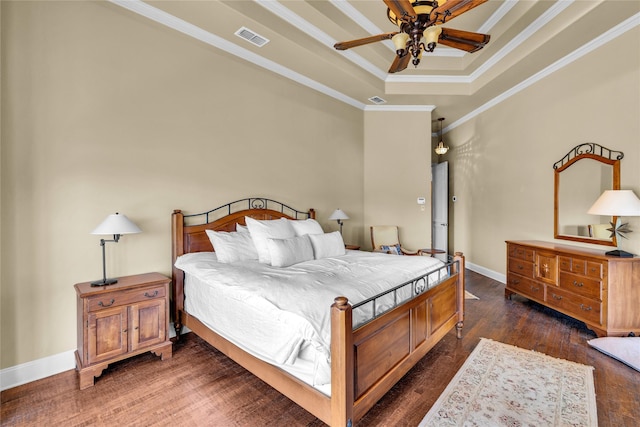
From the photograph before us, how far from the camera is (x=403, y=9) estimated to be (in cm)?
217

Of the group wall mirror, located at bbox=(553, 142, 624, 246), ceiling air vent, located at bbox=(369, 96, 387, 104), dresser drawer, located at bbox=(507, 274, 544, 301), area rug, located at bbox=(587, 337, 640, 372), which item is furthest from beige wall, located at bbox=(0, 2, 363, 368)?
wall mirror, located at bbox=(553, 142, 624, 246)

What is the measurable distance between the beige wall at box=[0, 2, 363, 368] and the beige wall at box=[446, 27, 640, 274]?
13.5 feet

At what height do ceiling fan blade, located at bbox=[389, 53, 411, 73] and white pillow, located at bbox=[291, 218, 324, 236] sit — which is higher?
ceiling fan blade, located at bbox=[389, 53, 411, 73]

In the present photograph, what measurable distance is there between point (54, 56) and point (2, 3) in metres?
0.43

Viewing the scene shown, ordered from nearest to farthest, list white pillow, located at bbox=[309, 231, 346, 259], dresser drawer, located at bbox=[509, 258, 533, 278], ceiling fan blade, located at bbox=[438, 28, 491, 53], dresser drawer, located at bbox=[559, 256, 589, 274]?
ceiling fan blade, located at bbox=[438, 28, 491, 53] < dresser drawer, located at bbox=[559, 256, 589, 274] < white pillow, located at bbox=[309, 231, 346, 259] < dresser drawer, located at bbox=[509, 258, 533, 278]

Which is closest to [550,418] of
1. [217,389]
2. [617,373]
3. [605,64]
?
[617,373]

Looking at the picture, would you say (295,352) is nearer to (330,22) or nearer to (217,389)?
(217,389)

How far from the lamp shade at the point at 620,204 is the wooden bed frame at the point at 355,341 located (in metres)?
1.62

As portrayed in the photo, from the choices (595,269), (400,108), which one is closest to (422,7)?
(595,269)

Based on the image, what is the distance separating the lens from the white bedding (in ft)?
5.54

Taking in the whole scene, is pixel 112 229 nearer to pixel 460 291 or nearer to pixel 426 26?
pixel 426 26

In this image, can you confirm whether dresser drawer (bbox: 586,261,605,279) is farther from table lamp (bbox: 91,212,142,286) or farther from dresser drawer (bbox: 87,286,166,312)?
table lamp (bbox: 91,212,142,286)

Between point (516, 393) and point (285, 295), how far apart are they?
1885 millimetres

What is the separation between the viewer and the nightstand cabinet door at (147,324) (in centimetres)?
252
